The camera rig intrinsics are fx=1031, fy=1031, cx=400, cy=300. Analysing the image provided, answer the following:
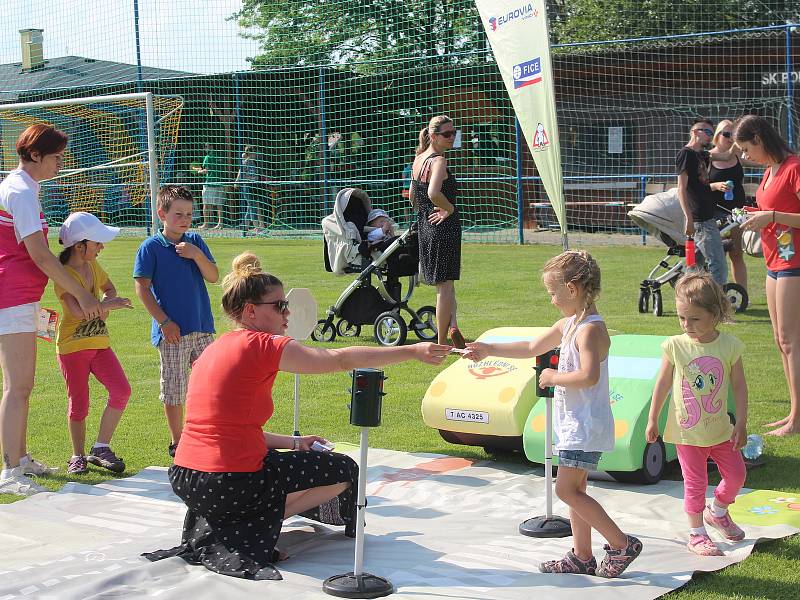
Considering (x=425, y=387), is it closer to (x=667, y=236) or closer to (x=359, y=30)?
(x=667, y=236)

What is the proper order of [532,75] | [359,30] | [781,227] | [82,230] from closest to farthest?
[82,230], [781,227], [532,75], [359,30]

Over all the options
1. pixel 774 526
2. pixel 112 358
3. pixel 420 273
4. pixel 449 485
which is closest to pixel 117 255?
pixel 420 273

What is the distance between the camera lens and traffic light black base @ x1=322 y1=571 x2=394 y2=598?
162 inches

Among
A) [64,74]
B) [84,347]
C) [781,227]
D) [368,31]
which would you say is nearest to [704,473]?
[781,227]

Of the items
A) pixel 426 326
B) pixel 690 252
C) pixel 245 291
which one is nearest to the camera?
pixel 245 291

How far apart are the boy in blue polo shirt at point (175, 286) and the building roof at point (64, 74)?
16620 millimetres

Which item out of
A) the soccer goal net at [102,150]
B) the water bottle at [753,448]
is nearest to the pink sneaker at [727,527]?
the water bottle at [753,448]

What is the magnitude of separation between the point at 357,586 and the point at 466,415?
2.18 metres

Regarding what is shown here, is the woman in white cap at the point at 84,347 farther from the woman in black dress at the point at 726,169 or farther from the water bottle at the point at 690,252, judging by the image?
the woman in black dress at the point at 726,169

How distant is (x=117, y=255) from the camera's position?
63.0ft

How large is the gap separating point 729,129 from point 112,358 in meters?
7.53

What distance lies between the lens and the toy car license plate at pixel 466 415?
612cm

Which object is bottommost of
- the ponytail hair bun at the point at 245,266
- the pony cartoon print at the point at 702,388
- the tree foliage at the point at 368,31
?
the pony cartoon print at the point at 702,388

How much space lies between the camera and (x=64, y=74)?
23094 millimetres
